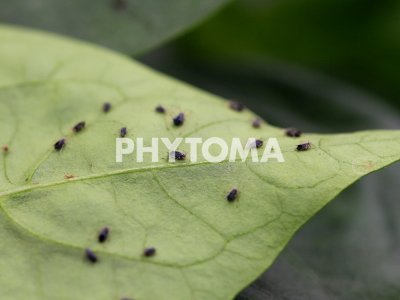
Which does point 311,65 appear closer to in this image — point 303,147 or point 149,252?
point 303,147

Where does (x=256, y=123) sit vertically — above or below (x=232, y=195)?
above

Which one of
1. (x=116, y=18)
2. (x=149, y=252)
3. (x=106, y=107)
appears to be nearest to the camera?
(x=149, y=252)

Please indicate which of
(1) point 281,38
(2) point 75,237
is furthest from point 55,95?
(1) point 281,38

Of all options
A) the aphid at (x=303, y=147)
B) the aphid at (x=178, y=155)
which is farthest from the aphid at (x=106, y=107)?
the aphid at (x=303, y=147)

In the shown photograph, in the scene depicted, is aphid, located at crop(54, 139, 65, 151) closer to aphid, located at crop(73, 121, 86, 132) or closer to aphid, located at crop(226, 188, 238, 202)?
aphid, located at crop(73, 121, 86, 132)

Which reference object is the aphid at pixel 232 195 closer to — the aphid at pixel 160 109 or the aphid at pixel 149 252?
the aphid at pixel 149 252

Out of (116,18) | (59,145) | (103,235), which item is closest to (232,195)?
(103,235)
